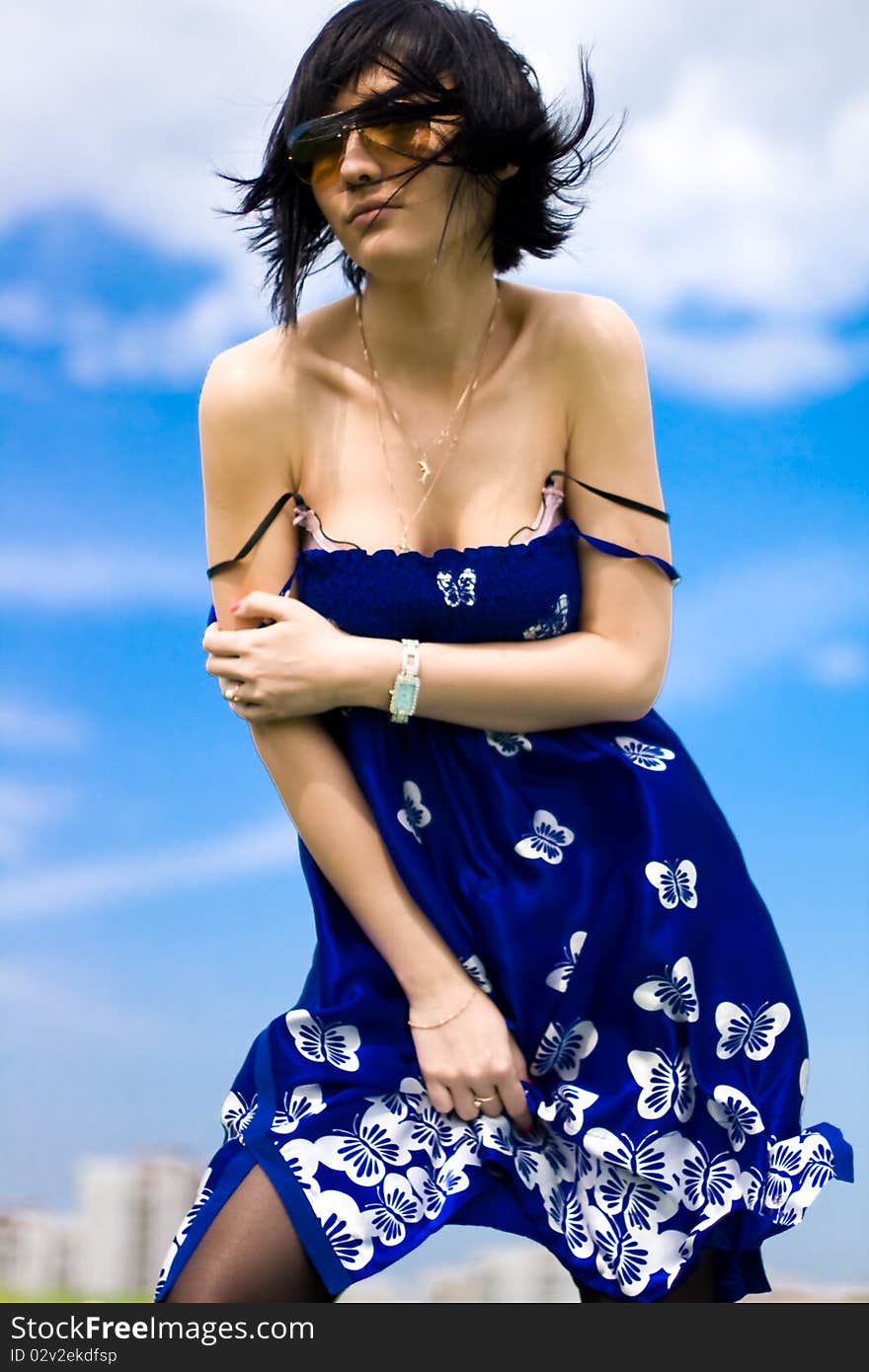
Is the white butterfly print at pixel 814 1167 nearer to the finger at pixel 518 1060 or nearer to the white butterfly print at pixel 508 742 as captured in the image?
the finger at pixel 518 1060

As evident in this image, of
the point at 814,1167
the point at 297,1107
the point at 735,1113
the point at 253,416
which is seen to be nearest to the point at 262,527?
the point at 253,416

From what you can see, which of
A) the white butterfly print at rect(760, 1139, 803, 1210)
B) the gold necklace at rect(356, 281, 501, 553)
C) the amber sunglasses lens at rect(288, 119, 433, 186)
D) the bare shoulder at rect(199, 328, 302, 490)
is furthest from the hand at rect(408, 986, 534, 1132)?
the amber sunglasses lens at rect(288, 119, 433, 186)

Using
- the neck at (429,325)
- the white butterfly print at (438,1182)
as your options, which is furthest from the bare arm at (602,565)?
the white butterfly print at (438,1182)

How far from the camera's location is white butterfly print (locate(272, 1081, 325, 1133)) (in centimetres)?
191

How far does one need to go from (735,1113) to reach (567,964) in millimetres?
288

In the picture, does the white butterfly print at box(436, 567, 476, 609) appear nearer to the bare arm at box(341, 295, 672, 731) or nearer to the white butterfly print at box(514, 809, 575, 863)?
the bare arm at box(341, 295, 672, 731)

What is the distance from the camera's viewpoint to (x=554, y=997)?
201 cm

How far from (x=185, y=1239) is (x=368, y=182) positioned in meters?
1.32

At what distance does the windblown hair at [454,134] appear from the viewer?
76.5 inches

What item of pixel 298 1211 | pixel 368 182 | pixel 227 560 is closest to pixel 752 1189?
pixel 298 1211

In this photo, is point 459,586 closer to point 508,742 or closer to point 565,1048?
point 508,742

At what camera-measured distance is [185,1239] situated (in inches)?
72.9

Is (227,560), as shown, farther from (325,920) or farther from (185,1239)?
(185,1239)

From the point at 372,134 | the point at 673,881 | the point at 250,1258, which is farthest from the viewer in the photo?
the point at 673,881
